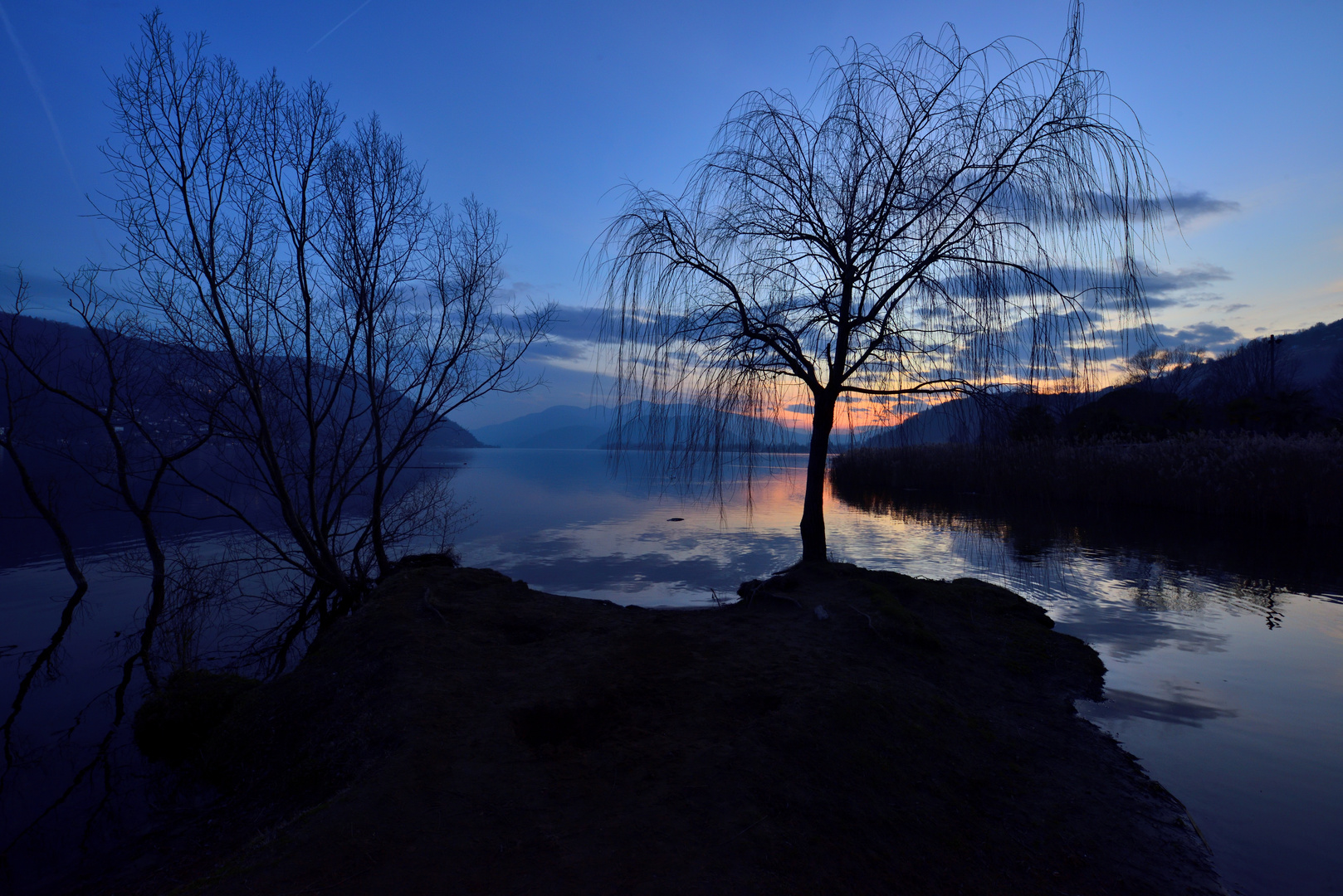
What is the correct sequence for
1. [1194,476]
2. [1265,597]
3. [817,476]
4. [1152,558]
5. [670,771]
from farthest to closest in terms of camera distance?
[1194,476] < [1152,558] < [1265,597] < [817,476] < [670,771]

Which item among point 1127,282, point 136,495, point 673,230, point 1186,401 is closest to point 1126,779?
point 1127,282

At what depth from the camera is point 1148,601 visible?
345 inches

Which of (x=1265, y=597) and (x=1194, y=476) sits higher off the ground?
(x=1194, y=476)

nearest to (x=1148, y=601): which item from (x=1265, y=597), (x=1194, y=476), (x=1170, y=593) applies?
(x=1170, y=593)

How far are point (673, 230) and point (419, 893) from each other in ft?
19.6

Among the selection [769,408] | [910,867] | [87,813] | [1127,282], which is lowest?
[87,813]

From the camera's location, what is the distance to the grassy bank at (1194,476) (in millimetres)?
14859

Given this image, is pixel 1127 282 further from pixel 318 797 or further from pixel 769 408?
pixel 318 797

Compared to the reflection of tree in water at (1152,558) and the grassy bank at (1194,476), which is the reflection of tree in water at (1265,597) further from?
the grassy bank at (1194,476)

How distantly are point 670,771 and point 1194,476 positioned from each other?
20759 mm

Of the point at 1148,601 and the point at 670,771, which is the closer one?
the point at 670,771

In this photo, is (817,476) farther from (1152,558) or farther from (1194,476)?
(1194,476)

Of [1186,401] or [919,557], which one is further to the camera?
[1186,401]

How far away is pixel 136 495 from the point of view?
90.5 feet
